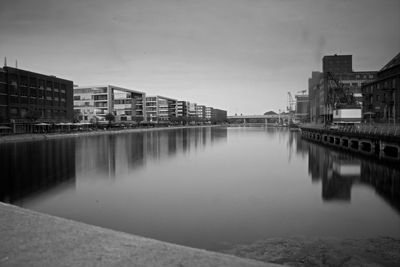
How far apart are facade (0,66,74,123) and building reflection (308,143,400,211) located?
62.4 meters

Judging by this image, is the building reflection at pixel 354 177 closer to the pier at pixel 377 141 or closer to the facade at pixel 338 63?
the pier at pixel 377 141

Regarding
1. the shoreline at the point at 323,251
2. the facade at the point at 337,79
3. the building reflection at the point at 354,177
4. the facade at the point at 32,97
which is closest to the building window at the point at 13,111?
the facade at the point at 32,97

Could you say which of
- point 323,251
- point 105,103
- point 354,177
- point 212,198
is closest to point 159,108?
point 105,103

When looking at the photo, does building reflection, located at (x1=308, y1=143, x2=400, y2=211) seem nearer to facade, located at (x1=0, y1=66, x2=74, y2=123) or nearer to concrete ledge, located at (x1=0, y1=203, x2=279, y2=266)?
concrete ledge, located at (x1=0, y1=203, x2=279, y2=266)

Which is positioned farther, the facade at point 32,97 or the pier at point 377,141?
the facade at point 32,97

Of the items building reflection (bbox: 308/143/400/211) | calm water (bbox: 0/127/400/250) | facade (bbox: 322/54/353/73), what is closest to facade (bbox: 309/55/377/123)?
facade (bbox: 322/54/353/73)

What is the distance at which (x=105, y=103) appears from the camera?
126 m

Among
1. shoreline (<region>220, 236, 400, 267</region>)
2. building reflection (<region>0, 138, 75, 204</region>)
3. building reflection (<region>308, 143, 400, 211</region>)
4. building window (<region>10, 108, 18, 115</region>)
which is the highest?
building window (<region>10, 108, 18, 115</region>)

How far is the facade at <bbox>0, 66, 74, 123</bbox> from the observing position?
212ft

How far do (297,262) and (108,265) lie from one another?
17.1ft

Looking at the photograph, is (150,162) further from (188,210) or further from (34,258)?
(34,258)

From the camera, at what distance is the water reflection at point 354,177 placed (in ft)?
56.4

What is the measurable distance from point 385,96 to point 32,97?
260 feet

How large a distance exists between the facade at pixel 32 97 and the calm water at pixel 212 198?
46282mm
